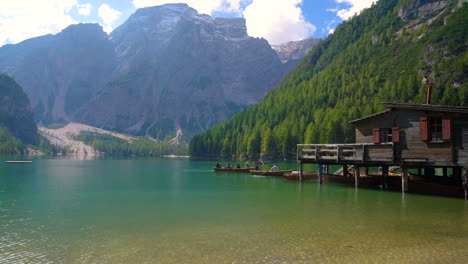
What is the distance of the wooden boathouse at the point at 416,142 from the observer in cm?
3438

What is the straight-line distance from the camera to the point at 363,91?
6427 inches

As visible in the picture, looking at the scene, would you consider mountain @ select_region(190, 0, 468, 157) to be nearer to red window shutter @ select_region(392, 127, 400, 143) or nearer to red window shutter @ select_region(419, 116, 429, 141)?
red window shutter @ select_region(392, 127, 400, 143)

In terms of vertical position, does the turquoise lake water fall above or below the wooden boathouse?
below

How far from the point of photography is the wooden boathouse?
34375mm

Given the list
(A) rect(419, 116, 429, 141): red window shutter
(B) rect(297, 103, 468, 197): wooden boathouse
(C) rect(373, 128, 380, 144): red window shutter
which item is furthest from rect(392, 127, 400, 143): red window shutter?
(A) rect(419, 116, 429, 141): red window shutter

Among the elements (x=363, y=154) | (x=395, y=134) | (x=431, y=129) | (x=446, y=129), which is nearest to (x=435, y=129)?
(x=431, y=129)

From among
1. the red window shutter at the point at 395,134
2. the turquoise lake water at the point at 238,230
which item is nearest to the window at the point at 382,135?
the red window shutter at the point at 395,134

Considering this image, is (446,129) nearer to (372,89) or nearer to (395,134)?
(395,134)

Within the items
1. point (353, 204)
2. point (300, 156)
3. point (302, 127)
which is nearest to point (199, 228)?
point (353, 204)

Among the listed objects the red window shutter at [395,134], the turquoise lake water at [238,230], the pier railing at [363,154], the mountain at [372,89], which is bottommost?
the turquoise lake water at [238,230]

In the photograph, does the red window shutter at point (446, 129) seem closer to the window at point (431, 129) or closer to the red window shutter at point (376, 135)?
the window at point (431, 129)

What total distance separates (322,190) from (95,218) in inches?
1063

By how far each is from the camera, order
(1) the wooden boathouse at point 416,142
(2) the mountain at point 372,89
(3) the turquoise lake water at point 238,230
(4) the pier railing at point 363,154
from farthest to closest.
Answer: (2) the mountain at point 372,89 → (4) the pier railing at point 363,154 → (1) the wooden boathouse at point 416,142 → (3) the turquoise lake water at point 238,230

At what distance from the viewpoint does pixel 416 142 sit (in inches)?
1468
